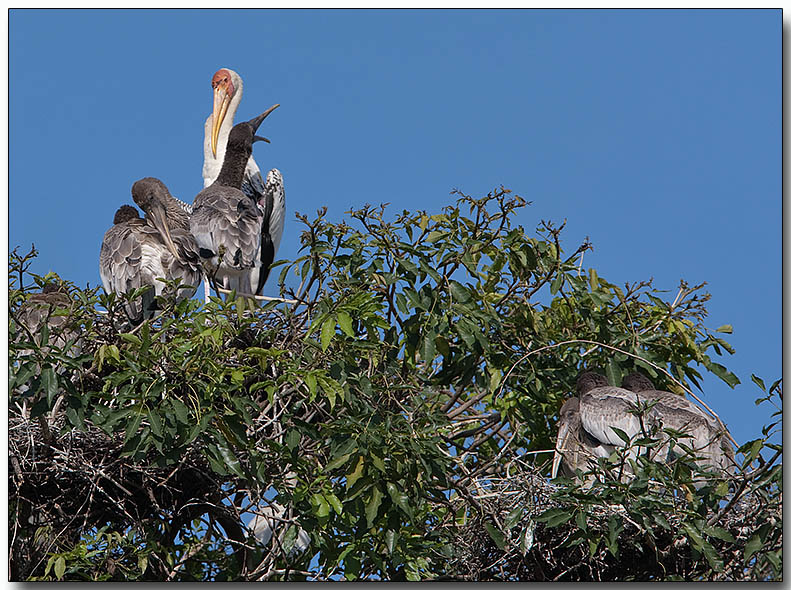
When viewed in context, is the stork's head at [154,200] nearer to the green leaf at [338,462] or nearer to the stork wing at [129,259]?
the stork wing at [129,259]

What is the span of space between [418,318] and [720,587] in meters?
1.58

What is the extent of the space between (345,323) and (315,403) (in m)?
0.53

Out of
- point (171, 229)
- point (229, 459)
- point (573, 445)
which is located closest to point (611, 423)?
point (573, 445)

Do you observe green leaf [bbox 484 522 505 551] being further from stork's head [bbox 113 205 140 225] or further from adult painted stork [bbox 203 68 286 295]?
stork's head [bbox 113 205 140 225]

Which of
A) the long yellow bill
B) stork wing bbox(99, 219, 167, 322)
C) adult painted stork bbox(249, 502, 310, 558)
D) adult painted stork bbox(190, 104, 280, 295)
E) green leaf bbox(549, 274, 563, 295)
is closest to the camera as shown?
adult painted stork bbox(249, 502, 310, 558)

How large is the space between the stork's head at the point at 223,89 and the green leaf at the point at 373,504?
17.3 ft

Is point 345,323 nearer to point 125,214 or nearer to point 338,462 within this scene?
point 338,462

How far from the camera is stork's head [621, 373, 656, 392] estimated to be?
240 inches

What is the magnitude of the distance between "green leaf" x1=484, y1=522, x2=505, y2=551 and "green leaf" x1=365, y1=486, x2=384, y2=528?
476mm

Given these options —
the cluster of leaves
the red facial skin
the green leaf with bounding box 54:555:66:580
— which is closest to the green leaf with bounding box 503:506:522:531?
the cluster of leaves

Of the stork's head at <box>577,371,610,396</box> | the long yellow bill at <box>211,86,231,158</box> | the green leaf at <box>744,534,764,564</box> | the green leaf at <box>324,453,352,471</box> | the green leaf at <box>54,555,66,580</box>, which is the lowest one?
the green leaf at <box>54,555,66,580</box>

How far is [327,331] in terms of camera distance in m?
5.21

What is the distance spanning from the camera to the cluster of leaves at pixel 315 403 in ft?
16.4

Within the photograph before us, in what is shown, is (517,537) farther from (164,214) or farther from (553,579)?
(164,214)
